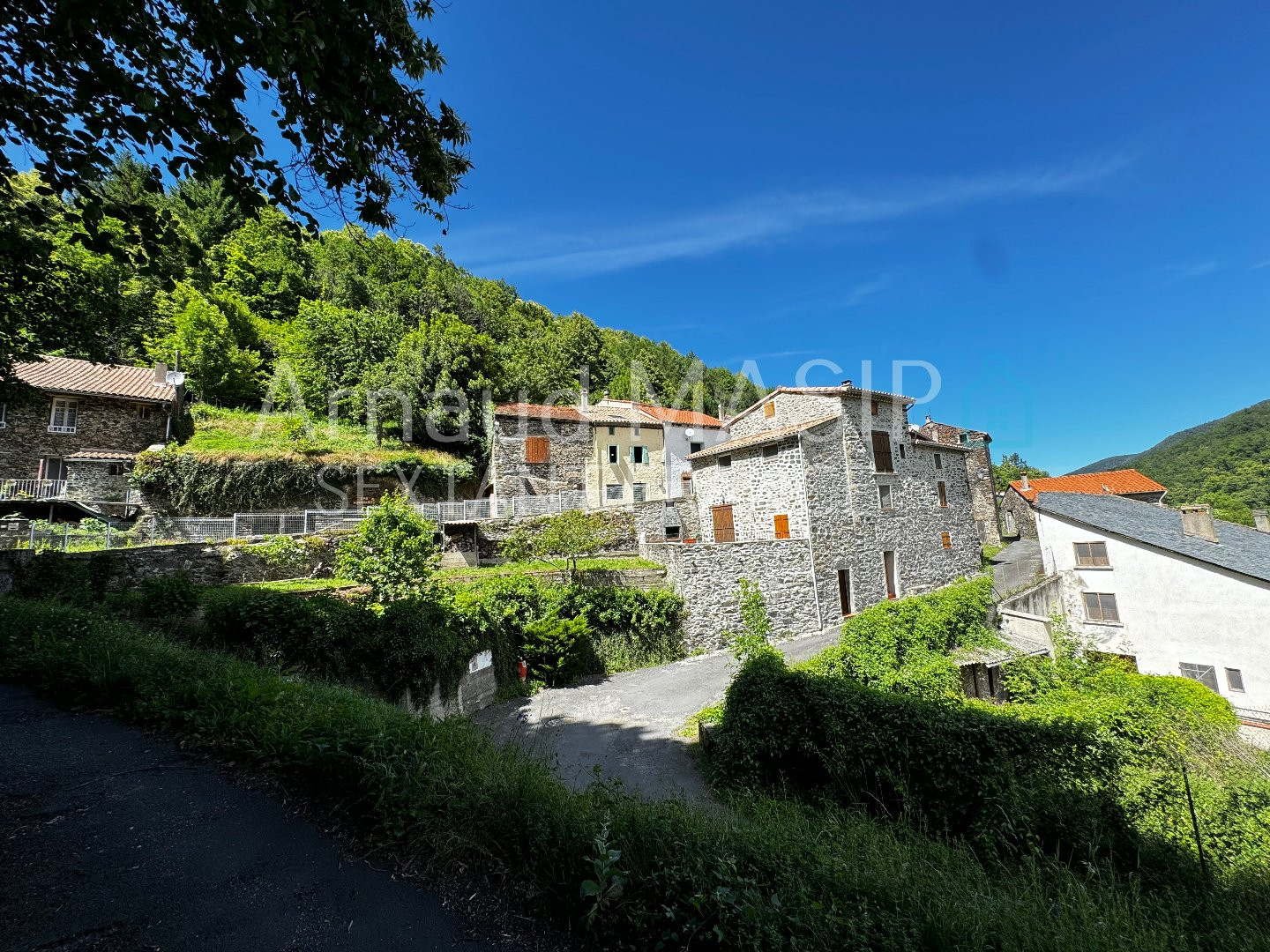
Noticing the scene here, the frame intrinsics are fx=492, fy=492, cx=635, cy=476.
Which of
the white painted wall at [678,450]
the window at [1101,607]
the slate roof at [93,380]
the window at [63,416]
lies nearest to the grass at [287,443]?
the slate roof at [93,380]

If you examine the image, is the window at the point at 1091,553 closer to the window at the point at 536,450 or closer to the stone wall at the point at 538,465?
the stone wall at the point at 538,465

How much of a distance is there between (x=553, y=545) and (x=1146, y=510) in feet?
84.9

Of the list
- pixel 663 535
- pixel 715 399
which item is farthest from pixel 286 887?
pixel 715 399

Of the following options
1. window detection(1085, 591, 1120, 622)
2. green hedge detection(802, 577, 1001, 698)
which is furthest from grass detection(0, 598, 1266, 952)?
window detection(1085, 591, 1120, 622)

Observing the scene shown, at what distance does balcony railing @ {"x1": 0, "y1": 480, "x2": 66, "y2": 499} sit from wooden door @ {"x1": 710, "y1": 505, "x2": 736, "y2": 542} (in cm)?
2432

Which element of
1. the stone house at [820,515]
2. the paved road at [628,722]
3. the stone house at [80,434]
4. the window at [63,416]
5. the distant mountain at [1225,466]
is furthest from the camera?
the distant mountain at [1225,466]

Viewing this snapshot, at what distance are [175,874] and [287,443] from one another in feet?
83.0

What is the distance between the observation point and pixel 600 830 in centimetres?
297

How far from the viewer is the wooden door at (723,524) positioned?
2195 cm

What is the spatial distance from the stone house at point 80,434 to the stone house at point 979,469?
4291 centimetres

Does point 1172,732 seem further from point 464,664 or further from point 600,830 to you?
point 464,664

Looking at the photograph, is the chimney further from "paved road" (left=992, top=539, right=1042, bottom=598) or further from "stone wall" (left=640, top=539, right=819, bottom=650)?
"stone wall" (left=640, top=539, right=819, bottom=650)

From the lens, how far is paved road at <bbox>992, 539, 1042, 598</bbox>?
21625 millimetres

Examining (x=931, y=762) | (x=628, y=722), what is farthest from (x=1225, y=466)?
(x=628, y=722)
